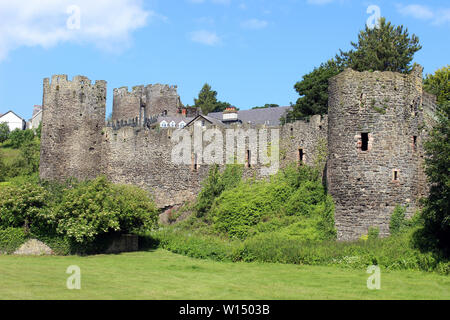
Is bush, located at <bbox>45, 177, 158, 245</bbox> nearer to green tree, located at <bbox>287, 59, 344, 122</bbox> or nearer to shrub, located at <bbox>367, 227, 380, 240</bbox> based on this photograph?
shrub, located at <bbox>367, 227, 380, 240</bbox>

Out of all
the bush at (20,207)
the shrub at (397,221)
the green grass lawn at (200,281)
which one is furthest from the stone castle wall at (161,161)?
the bush at (20,207)

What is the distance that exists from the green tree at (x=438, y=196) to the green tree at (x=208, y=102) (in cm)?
7324

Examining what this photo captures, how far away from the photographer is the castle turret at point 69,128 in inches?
1578

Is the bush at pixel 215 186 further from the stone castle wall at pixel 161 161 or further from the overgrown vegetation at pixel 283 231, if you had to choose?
the stone castle wall at pixel 161 161

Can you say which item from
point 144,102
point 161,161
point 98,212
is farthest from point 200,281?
point 144,102

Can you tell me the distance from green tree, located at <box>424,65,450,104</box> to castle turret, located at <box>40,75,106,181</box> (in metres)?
24.5

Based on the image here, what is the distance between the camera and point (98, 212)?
97.1ft

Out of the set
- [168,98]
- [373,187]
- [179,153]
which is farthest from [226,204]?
[168,98]

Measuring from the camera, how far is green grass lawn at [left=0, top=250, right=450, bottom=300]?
18.9 metres

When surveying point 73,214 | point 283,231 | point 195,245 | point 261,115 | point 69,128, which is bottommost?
point 195,245

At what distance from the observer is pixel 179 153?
38469 mm

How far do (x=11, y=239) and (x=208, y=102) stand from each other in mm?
70795

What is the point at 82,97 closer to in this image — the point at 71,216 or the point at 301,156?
the point at 71,216
